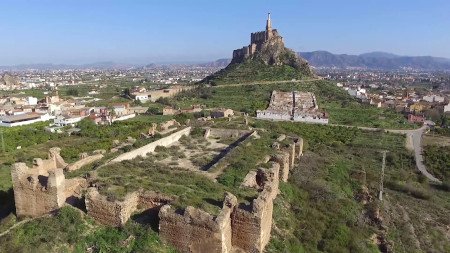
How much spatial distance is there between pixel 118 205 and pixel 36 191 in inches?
139

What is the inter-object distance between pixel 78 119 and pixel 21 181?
4992cm

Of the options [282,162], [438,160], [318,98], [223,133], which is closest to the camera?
[282,162]

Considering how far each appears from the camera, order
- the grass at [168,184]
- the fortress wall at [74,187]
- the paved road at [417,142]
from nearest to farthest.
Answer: the grass at [168,184] < the fortress wall at [74,187] < the paved road at [417,142]

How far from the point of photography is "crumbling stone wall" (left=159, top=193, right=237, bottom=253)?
438 inches

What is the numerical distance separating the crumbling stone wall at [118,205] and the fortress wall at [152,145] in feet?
22.2

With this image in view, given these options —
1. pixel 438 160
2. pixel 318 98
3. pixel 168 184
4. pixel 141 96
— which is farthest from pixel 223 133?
pixel 141 96

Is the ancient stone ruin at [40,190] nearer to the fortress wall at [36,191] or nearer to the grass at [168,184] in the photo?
the fortress wall at [36,191]

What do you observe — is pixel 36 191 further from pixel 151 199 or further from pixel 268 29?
pixel 268 29

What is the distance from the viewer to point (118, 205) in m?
12.0

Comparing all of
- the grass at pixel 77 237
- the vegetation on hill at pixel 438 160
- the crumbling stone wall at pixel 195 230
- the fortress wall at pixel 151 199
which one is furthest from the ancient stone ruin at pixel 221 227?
the vegetation on hill at pixel 438 160

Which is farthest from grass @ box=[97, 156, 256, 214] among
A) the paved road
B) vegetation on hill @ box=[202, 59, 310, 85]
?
vegetation on hill @ box=[202, 59, 310, 85]

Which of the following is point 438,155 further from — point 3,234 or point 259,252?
point 3,234

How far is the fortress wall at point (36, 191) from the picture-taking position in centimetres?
1316

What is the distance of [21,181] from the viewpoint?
45.4 ft
